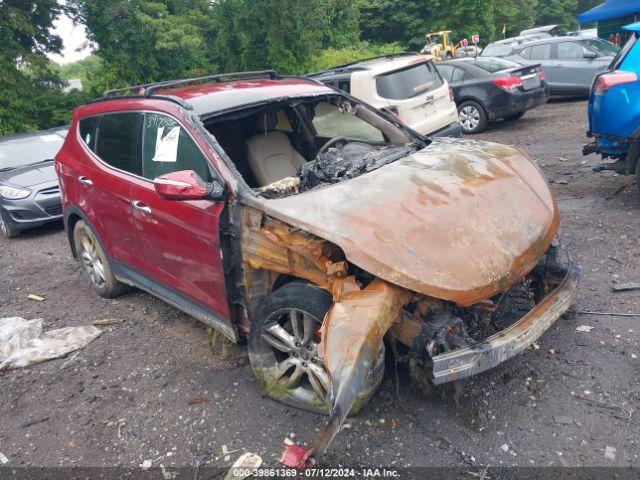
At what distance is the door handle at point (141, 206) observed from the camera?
4012 millimetres

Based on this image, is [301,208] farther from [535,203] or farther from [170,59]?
[170,59]

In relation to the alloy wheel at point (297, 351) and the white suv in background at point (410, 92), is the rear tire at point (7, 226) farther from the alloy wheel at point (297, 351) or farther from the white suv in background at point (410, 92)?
the alloy wheel at point (297, 351)

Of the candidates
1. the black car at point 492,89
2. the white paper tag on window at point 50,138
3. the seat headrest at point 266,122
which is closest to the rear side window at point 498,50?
the black car at point 492,89

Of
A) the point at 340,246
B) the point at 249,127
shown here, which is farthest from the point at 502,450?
the point at 249,127

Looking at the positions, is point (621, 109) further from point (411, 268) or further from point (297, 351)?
point (297, 351)

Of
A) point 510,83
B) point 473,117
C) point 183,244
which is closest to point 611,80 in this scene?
point 183,244

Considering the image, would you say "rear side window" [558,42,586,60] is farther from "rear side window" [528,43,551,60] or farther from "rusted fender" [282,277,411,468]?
"rusted fender" [282,277,411,468]

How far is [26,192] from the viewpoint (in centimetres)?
777

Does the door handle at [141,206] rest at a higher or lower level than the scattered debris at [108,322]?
higher

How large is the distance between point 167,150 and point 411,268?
2.04 meters

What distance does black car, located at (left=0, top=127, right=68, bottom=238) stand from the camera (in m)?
7.73

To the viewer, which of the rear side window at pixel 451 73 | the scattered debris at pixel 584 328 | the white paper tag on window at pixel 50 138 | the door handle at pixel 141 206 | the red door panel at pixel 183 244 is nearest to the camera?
the red door panel at pixel 183 244

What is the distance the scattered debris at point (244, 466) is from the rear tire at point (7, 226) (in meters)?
6.22

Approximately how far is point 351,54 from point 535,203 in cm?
1789
